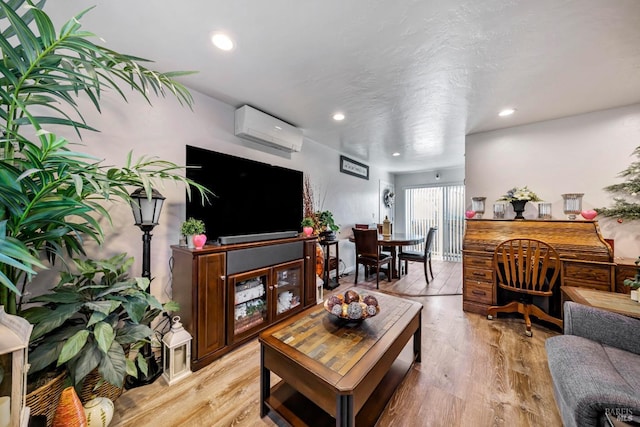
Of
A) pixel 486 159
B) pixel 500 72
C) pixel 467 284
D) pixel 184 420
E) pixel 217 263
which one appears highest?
pixel 500 72

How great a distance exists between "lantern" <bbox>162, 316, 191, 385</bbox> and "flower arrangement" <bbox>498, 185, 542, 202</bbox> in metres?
3.68

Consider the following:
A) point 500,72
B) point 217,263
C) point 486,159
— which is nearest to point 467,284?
point 486,159

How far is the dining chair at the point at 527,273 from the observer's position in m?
2.19

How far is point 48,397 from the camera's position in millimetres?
1117

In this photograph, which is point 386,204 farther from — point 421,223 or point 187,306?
point 187,306

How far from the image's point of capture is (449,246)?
5.80 m

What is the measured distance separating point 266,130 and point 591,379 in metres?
2.93

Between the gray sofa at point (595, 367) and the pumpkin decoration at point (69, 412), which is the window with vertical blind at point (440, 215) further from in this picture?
the pumpkin decoration at point (69, 412)

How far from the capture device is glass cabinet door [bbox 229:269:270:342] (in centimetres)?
200

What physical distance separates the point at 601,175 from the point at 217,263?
4.11 m

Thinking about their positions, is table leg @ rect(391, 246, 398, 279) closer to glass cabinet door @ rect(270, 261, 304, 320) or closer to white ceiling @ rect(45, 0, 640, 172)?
glass cabinet door @ rect(270, 261, 304, 320)

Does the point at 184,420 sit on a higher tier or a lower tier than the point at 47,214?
lower

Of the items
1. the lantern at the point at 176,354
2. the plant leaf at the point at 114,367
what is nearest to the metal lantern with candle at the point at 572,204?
the lantern at the point at 176,354

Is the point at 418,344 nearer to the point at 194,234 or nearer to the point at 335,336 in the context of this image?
the point at 335,336
